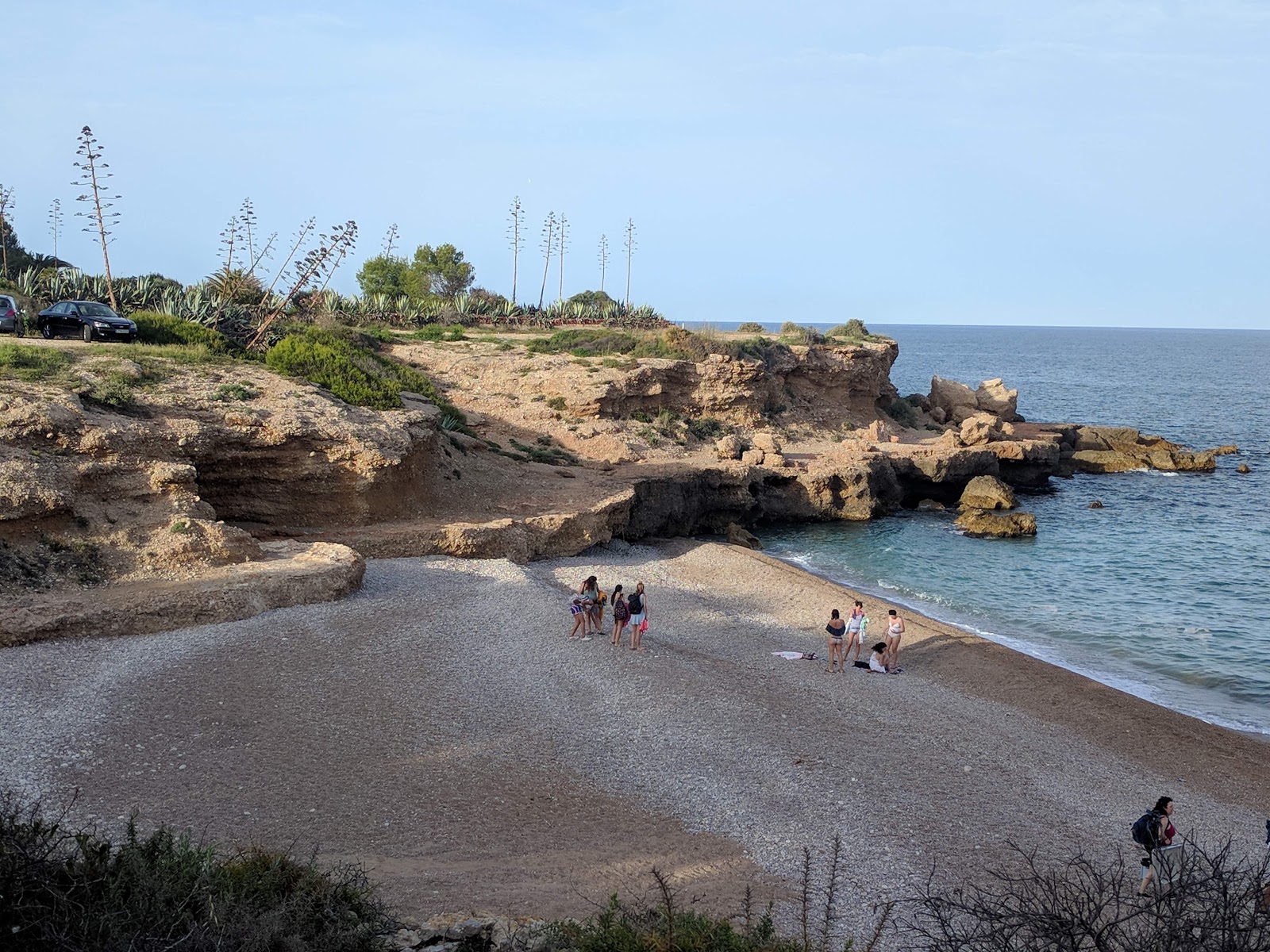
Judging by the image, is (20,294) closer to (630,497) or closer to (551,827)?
(630,497)

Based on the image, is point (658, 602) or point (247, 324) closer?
point (658, 602)

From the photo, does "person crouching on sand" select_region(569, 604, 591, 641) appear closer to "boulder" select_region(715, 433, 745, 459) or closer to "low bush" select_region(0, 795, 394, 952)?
"low bush" select_region(0, 795, 394, 952)

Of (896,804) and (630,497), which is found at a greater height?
(630,497)

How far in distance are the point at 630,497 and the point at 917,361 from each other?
131212mm

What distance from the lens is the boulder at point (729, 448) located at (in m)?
36.5

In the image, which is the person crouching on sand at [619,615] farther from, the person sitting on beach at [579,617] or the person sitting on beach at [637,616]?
the person sitting on beach at [579,617]

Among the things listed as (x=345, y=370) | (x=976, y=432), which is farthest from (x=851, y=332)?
(x=345, y=370)

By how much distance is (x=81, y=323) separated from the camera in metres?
26.6

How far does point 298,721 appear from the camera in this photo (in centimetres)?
1300

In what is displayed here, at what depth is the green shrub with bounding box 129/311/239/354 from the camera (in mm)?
27344

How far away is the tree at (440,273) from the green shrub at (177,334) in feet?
111

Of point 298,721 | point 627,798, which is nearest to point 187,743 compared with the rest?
point 298,721

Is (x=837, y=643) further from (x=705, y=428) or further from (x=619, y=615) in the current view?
(x=705, y=428)

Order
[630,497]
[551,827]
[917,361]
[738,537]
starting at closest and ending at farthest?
1. [551,827]
2. [630,497]
3. [738,537]
4. [917,361]
